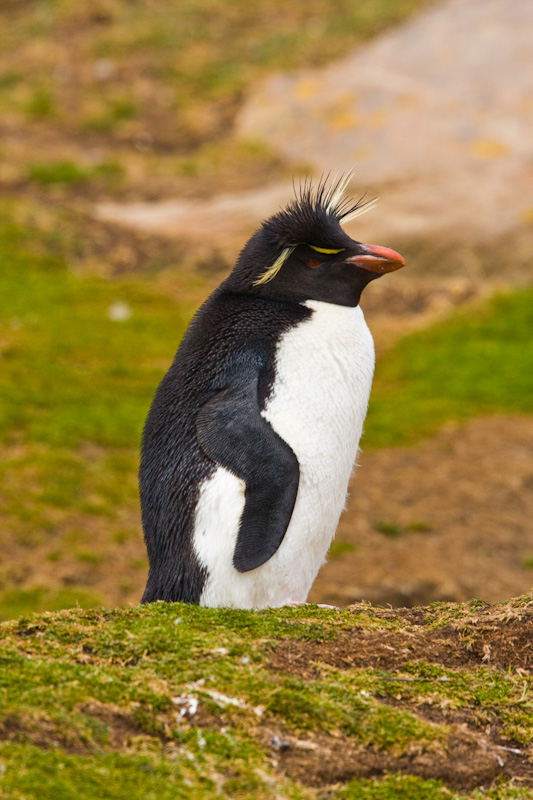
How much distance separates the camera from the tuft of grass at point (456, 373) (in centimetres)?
1134

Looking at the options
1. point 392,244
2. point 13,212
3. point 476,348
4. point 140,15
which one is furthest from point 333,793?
point 140,15

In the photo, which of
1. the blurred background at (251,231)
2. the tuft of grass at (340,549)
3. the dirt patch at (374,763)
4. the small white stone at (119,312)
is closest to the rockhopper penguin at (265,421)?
the dirt patch at (374,763)

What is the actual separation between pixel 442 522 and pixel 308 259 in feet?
17.8

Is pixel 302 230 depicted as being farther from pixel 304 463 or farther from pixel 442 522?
pixel 442 522

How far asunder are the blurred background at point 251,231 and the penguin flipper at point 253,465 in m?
4.09

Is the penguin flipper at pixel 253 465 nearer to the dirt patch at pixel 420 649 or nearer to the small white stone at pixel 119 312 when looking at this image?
the dirt patch at pixel 420 649

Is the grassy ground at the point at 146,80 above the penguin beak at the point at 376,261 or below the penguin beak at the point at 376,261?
above

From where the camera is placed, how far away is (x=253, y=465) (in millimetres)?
4102

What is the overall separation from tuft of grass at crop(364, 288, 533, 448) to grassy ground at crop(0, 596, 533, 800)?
7.49 m

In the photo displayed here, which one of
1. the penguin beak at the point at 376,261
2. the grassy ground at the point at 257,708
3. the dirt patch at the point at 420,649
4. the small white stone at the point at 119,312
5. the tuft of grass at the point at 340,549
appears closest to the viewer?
the grassy ground at the point at 257,708

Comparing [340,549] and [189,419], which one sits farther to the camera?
[340,549]

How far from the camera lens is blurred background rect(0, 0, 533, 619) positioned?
9.16m

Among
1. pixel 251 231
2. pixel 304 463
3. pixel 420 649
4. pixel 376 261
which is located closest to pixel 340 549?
pixel 376 261

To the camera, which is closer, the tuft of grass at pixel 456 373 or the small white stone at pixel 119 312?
the tuft of grass at pixel 456 373
